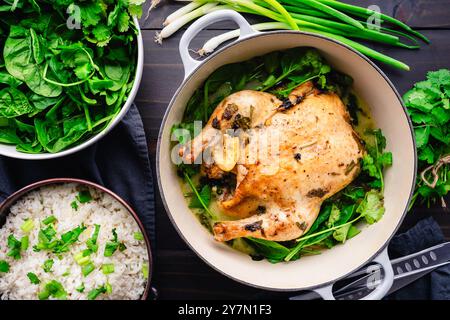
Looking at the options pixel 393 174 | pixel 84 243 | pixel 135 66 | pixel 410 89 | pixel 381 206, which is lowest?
pixel 84 243

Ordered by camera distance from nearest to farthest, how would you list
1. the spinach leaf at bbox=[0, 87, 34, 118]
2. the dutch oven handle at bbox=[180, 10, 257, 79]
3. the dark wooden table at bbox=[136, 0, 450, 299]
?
the dutch oven handle at bbox=[180, 10, 257, 79]
the spinach leaf at bbox=[0, 87, 34, 118]
the dark wooden table at bbox=[136, 0, 450, 299]

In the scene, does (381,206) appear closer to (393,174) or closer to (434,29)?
(393,174)

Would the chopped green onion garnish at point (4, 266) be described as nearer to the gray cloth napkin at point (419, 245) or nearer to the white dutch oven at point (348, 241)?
the white dutch oven at point (348, 241)

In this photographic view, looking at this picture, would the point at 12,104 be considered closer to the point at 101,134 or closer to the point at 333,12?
the point at 101,134

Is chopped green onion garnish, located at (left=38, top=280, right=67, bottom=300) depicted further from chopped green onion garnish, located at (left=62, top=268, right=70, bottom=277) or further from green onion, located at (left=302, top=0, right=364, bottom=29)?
green onion, located at (left=302, top=0, right=364, bottom=29)

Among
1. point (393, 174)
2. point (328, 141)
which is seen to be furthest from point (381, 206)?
point (328, 141)

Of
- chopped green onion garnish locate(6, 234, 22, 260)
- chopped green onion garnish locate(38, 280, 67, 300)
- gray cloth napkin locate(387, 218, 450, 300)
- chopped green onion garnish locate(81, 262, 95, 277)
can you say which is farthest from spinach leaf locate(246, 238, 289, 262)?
chopped green onion garnish locate(6, 234, 22, 260)
